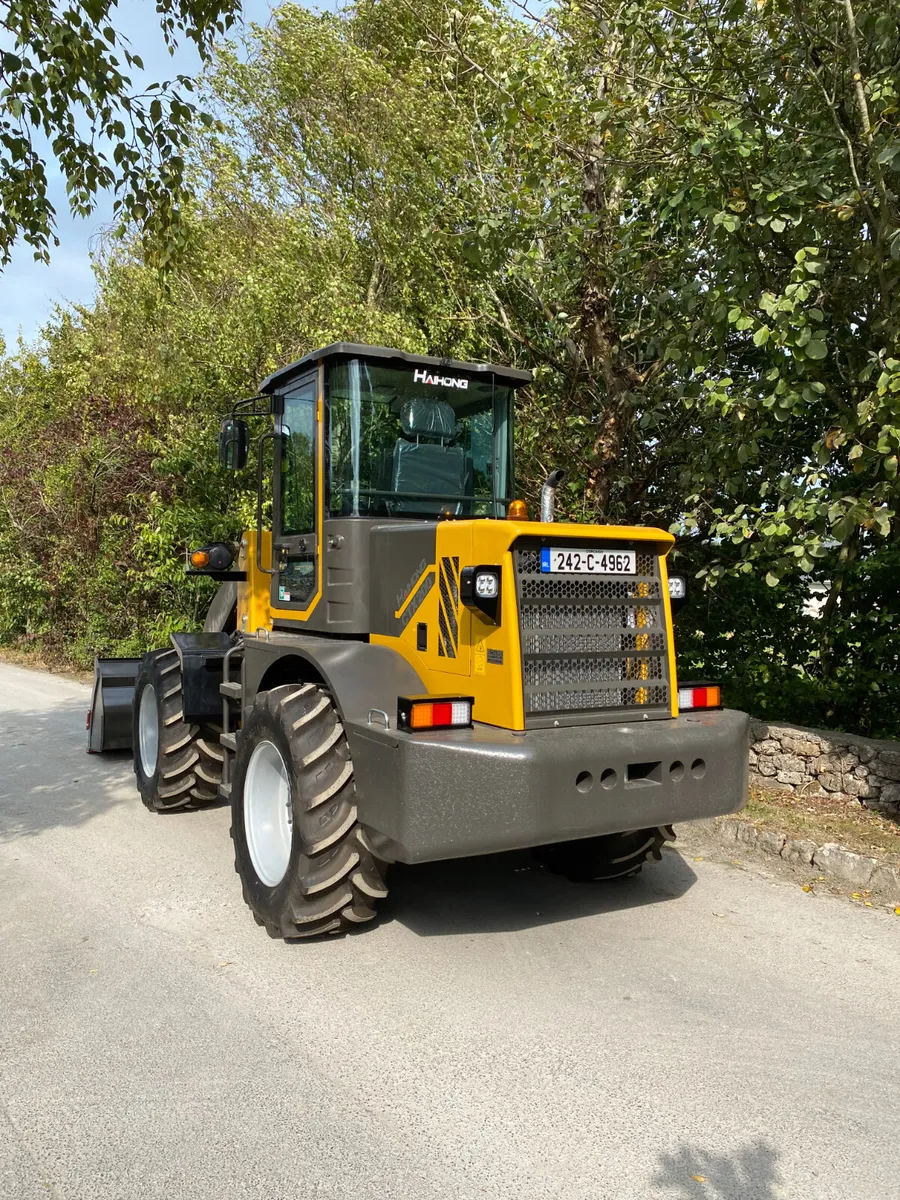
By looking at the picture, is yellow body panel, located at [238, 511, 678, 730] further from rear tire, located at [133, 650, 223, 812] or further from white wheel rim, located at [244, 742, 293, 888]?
rear tire, located at [133, 650, 223, 812]

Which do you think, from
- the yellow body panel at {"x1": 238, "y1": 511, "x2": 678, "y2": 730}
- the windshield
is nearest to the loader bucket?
the windshield

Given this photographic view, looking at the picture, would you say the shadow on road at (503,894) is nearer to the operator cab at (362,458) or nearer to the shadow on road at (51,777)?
the operator cab at (362,458)

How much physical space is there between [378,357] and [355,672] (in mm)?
1733

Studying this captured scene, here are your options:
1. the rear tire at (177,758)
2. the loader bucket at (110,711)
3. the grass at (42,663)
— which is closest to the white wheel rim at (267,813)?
the rear tire at (177,758)

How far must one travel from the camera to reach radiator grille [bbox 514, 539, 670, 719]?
13.3ft

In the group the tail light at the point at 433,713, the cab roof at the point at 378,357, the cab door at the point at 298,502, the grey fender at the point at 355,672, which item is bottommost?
the tail light at the point at 433,713

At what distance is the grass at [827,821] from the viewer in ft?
18.1

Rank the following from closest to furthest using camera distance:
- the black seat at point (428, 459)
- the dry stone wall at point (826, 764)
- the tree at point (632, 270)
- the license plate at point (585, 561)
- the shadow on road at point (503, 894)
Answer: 1. the license plate at point (585, 561)
2. the shadow on road at point (503, 894)
3. the black seat at point (428, 459)
4. the tree at point (632, 270)
5. the dry stone wall at point (826, 764)

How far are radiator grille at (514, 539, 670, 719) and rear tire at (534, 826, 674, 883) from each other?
87 centimetres

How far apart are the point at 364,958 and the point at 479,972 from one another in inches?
20.6

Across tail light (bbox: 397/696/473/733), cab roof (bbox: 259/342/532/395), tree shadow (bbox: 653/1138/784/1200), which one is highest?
cab roof (bbox: 259/342/532/395)

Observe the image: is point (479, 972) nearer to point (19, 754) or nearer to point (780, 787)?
point (780, 787)

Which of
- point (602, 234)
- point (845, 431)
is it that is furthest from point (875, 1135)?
point (602, 234)

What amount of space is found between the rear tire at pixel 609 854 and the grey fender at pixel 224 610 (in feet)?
10.5
